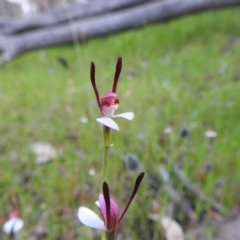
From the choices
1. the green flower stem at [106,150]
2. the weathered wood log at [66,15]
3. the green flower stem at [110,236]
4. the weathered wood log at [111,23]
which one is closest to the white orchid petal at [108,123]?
A: the green flower stem at [106,150]

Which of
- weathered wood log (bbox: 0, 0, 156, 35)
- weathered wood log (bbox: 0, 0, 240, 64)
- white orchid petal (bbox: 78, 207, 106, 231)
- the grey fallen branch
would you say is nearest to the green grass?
the grey fallen branch

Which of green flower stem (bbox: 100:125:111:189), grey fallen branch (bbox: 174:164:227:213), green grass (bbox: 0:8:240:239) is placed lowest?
green flower stem (bbox: 100:125:111:189)

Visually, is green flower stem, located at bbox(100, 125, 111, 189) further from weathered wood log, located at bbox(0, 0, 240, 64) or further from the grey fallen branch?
weathered wood log, located at bbox(0, 0, 240, 64)

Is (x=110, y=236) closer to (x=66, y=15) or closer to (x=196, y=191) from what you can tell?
(x=196, y=191)

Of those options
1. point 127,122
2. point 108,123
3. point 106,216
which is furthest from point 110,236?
point 127,122

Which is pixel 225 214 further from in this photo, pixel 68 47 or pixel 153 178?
pixel 68 47

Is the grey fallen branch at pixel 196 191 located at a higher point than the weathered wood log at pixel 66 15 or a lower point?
lower

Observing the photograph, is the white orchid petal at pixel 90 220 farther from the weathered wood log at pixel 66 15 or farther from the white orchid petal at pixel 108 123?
the weathered wood log at pixel 66 15
